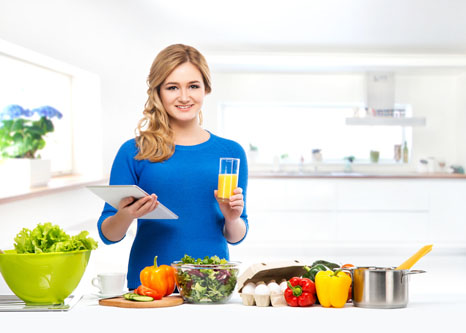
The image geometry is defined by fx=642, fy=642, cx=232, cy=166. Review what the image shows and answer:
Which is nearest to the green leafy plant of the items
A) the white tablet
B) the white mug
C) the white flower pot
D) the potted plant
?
the potted plant

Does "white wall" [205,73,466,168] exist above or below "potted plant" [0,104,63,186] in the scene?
above

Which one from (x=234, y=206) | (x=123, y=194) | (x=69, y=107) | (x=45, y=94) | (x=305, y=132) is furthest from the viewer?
(x=305, y=132)

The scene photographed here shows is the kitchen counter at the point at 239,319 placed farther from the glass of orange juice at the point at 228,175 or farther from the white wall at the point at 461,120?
the white wall at the point at 461,120

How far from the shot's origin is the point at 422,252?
167 cm

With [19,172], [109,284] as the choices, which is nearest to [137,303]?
[109,284]

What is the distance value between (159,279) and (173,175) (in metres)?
0.41

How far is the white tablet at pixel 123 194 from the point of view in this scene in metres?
1.59

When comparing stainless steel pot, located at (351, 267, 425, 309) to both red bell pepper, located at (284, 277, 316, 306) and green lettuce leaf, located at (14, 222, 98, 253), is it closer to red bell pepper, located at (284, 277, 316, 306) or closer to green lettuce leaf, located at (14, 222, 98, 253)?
red bell pepper, located at (284, 277, 316, 306)

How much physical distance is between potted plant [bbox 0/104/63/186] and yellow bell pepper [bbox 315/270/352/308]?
3.11 meters

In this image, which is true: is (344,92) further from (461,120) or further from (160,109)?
(160,109)

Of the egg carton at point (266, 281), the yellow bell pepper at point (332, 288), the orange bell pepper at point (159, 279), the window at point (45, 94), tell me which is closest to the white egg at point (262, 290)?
the egg carton at point (266, 281)

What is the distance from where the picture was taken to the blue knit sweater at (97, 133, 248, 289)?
195 cm

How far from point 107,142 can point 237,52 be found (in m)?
1.99

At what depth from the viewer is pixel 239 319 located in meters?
1.44
